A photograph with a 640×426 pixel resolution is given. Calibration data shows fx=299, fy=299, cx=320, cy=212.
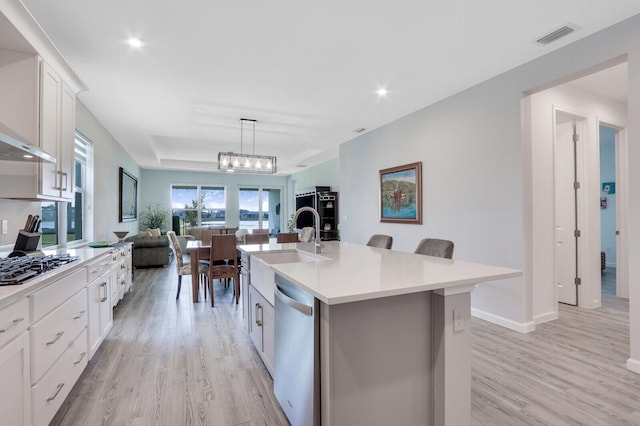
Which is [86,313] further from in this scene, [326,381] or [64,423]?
[326,381]

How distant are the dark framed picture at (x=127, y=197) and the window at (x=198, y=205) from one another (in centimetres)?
179

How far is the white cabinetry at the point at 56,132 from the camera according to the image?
88.7 inches

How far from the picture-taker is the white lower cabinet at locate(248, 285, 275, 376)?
209cm

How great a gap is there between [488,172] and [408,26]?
183cm

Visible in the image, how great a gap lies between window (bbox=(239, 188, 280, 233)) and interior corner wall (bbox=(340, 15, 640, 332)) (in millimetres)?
6888

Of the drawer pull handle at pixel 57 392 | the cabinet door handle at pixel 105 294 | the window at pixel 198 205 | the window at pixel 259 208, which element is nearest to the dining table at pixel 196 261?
the cabinet door handle at pixel 105 294

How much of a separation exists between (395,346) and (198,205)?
9398mm

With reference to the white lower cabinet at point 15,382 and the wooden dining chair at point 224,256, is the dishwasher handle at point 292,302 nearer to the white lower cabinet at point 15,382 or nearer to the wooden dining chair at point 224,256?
the white lower cabinet at point 15,382

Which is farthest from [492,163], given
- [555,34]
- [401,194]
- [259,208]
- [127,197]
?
[259,208]

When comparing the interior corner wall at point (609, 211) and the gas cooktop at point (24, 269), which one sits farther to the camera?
the interior corner wall at point (609, 211)

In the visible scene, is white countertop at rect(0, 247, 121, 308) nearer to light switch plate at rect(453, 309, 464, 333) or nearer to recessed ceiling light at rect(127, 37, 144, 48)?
recessed ceiling light at rect(127, 37, 144, 48)

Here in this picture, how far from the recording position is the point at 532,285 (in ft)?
10.2

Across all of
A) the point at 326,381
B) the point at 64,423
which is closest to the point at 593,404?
the point at 326,381

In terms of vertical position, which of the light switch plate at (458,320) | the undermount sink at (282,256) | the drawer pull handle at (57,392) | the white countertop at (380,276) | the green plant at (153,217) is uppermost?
the green plant at (153,217)
